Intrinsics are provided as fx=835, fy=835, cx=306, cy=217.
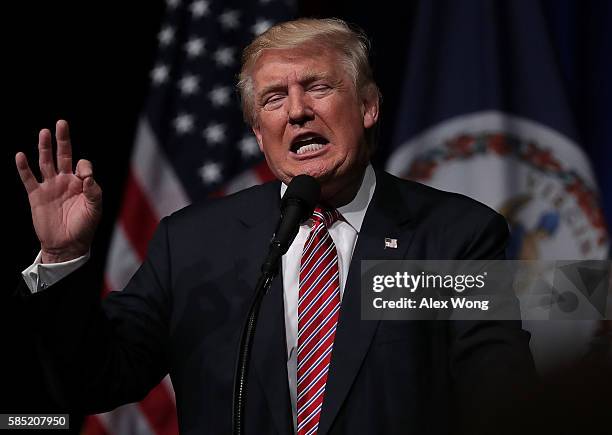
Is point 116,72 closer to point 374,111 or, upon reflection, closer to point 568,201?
point 374,111

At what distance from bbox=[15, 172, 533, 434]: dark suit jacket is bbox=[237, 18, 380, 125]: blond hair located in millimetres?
260

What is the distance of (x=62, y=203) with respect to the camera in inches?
61.6

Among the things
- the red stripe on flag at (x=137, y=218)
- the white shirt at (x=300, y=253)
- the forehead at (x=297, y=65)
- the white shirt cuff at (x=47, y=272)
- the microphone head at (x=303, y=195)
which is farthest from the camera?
the red stripe on flag at (x=137, y=218)

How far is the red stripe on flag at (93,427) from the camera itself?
2.81 meters

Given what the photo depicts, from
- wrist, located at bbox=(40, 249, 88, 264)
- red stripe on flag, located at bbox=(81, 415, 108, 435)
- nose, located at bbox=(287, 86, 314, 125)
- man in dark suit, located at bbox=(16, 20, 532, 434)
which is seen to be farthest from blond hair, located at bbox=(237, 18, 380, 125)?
red stripe on flag, located at bbox=(81, 415, 108, 435)

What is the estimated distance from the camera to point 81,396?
61.4 inches

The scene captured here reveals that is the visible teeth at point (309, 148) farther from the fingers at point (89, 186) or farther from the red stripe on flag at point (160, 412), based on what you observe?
the red stripe on flag at point (160, 412)

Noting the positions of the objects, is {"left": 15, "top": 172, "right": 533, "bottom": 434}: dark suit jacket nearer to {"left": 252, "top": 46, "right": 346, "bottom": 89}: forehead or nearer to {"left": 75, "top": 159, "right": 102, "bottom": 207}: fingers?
{"left": 75, "top": 159, "right": 102, "bottom": 207}: fingers

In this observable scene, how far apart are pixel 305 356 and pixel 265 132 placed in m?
0.54

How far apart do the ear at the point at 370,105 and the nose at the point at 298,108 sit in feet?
0.56

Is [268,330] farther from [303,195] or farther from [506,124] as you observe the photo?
[506,124]

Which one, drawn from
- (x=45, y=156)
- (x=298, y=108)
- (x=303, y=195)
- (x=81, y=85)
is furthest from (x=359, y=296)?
(x=81, y=85)

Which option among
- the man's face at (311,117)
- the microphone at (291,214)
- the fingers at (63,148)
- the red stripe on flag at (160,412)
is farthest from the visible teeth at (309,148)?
the red stripe on flag at (160,412)

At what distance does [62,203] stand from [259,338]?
0.46 meters
